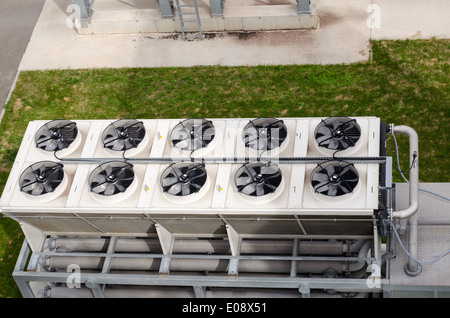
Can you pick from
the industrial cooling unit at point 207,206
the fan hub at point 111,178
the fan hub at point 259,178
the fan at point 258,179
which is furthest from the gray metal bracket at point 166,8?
the fan hub at point 259,178

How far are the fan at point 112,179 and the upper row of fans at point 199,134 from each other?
21.0 inches

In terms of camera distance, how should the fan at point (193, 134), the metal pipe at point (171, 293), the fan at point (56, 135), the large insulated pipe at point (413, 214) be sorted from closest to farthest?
the large insulated pipe at point (413, 214)
the metal pipe at point (171, 293)
the fan at point (193, 134)
the fan at point (56, 135)

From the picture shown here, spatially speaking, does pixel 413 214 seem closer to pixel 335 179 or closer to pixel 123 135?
pixel 335 179

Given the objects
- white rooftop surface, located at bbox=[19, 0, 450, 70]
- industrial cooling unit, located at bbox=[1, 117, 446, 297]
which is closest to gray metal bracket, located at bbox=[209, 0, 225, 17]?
white rooftop surface, located at bbox=[19, 0, 450, 70]

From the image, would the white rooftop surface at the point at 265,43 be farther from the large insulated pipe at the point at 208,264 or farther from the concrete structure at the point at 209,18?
the large insulated pipe at the point at 208,264

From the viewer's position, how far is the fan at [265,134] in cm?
1290

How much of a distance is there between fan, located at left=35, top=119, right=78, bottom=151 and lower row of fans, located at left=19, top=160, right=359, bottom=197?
484mm

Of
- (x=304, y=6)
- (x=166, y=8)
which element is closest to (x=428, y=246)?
(x=304, y=6)

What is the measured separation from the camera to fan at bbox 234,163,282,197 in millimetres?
12250

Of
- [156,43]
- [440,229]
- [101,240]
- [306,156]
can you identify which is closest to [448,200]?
[440,229]

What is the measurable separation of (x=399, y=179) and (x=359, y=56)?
462cm

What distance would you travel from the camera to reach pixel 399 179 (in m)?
16.8

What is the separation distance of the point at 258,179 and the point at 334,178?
142 centimetres
